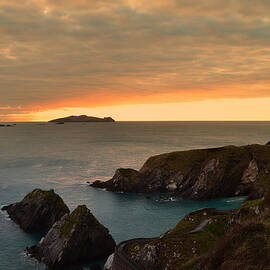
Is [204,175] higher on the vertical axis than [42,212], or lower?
higher

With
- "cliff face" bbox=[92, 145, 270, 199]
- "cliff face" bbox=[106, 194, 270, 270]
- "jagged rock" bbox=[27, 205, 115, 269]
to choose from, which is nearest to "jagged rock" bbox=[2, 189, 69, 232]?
"jagged rock" bbox=[27, 205, 115, 269]

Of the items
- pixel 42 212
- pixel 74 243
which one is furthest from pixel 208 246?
pixel 42 212

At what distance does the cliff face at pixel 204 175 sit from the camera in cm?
8806

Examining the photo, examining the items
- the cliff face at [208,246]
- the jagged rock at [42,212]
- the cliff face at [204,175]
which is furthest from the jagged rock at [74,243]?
the cliff face at [204,175]

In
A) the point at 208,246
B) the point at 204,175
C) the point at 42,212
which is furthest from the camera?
the point at 204,175

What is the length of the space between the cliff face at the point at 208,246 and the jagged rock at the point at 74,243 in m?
7.93

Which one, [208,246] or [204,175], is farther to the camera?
[204,175]

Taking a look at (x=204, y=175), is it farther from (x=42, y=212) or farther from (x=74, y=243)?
(x=74, y=243)

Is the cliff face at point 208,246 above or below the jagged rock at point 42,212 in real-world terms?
above

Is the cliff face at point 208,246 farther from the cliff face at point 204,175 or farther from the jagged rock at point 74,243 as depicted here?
the cliff face at point 204,175

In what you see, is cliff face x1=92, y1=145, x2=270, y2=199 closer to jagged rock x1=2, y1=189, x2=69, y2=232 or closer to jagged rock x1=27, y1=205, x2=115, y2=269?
jagged rock x1=2, y1=189, x2=69, y2=232

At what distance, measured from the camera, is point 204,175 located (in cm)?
9038

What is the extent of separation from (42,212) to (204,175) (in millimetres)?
49651

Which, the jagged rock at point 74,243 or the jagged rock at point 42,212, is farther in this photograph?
the jagged rock at point 42,212
